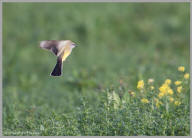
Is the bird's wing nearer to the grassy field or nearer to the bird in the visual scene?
the bird

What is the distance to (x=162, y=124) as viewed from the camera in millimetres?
3727

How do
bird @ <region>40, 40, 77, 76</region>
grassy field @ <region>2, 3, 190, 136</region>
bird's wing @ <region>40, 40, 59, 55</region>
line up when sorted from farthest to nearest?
grassy field @ <region>2, 3, 190, 136</region> → bird's wing @ <region>40, 40, 59, 55</region> → bird @ <region>40, 40, 77, 76</region>

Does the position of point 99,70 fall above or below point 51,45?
above

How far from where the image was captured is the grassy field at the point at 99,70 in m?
3.84

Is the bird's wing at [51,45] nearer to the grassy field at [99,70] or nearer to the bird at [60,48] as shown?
the bird at [60,48]

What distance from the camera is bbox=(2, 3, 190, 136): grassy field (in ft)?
12.6

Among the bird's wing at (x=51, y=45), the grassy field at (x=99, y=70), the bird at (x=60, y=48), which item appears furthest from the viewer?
the grassy field at (x=99, y=70)

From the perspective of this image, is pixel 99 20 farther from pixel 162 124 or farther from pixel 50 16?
pixel 162 124

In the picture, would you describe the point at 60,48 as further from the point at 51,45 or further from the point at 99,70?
the point at 99,70

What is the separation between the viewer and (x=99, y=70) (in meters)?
6.59

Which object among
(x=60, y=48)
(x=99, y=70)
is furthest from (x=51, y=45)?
(x=99, y=70)

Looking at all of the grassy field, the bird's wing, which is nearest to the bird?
the bird's wing

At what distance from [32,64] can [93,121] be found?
3.46 m

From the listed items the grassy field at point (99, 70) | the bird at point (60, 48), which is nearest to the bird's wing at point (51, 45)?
the bird at point (60, 48)
